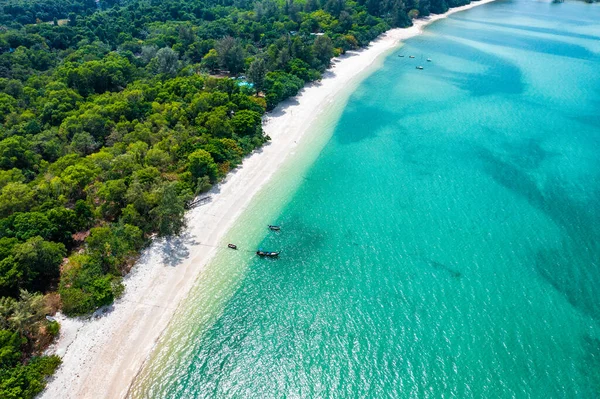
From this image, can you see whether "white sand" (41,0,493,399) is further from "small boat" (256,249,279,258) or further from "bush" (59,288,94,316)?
"small boat" (256,249,279,258)

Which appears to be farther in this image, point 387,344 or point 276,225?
point 276,225

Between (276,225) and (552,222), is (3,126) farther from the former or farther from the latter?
(552,222)

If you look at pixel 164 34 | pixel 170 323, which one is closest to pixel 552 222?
pixel 170 323

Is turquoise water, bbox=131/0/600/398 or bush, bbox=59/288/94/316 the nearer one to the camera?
turquoise water, bbox=131/0/600/398

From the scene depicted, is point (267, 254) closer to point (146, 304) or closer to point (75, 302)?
point (146, 304)

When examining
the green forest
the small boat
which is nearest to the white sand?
the green forest

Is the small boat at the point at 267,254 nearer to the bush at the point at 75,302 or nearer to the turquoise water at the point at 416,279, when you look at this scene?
the turquoise water at the point at 416,279
